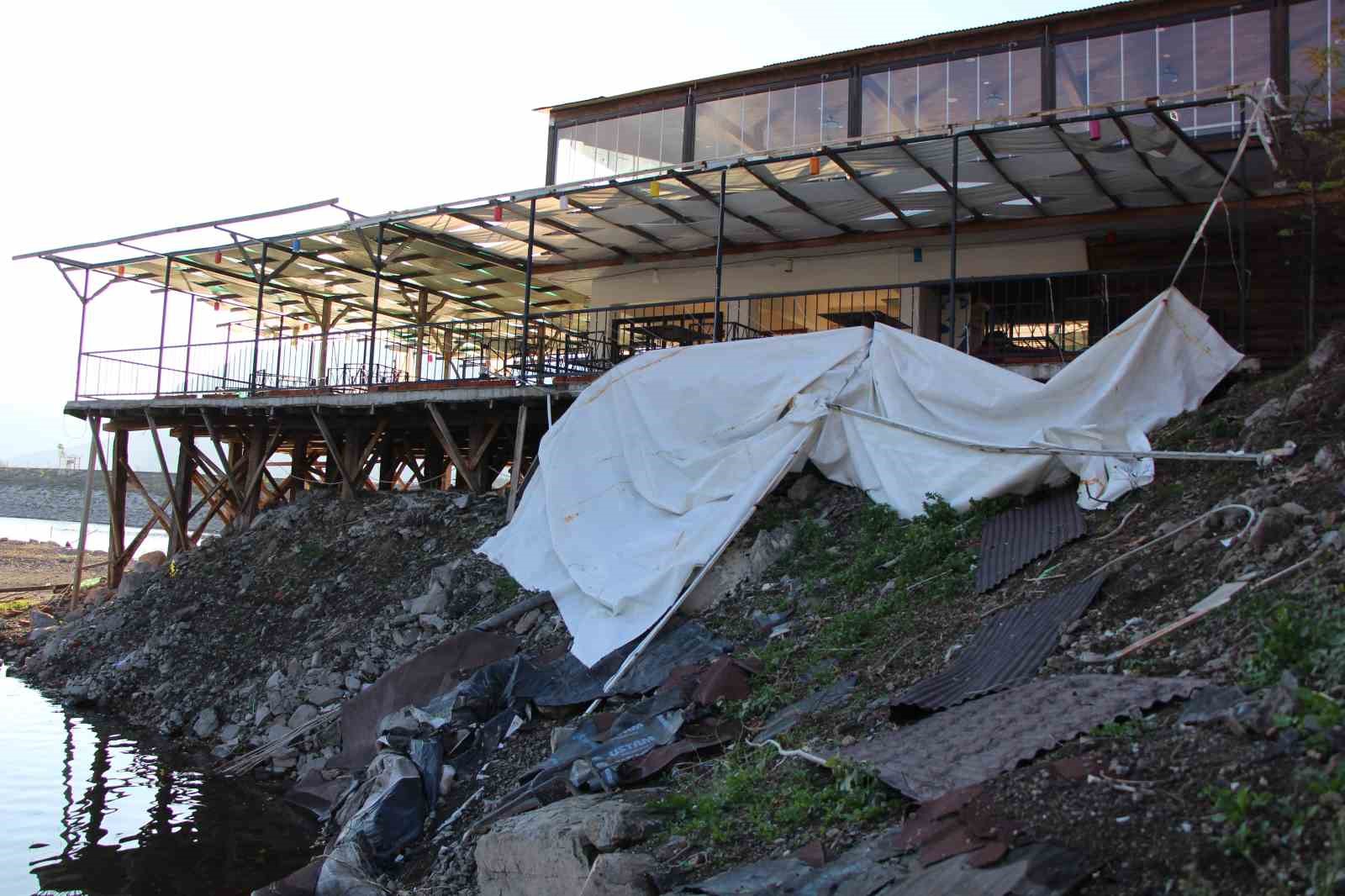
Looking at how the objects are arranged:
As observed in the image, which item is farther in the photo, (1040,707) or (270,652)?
(270,652)

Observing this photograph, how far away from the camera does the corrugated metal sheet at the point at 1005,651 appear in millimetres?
5121

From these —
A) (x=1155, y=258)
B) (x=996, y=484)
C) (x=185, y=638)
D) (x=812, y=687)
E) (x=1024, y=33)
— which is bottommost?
(x=185, y=638)

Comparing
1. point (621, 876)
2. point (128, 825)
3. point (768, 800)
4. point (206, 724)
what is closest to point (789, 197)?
point (768, 800)

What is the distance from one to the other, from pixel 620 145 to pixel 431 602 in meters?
9.10

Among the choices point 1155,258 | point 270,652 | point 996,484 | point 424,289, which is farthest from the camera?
point 424,289

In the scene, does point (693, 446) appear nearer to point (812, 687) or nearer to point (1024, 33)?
point (812, 687)

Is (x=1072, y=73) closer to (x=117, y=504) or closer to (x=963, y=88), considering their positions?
(x=963, y=88)

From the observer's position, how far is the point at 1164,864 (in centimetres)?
313

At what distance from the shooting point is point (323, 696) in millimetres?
10156

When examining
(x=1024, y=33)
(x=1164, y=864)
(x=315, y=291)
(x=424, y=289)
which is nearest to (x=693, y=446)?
(x=1164, y=864)

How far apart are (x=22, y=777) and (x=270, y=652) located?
2.74 m

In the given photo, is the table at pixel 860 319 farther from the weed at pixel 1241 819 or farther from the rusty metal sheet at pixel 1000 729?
the weed at pixel 1241 819

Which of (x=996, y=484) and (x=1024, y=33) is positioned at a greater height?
(x=1024, y=33)

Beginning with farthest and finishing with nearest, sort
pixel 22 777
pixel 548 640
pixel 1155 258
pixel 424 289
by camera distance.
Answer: pixel 424 289 → pixel 1155 258 → pixel 22 777 → pixel 548 640
